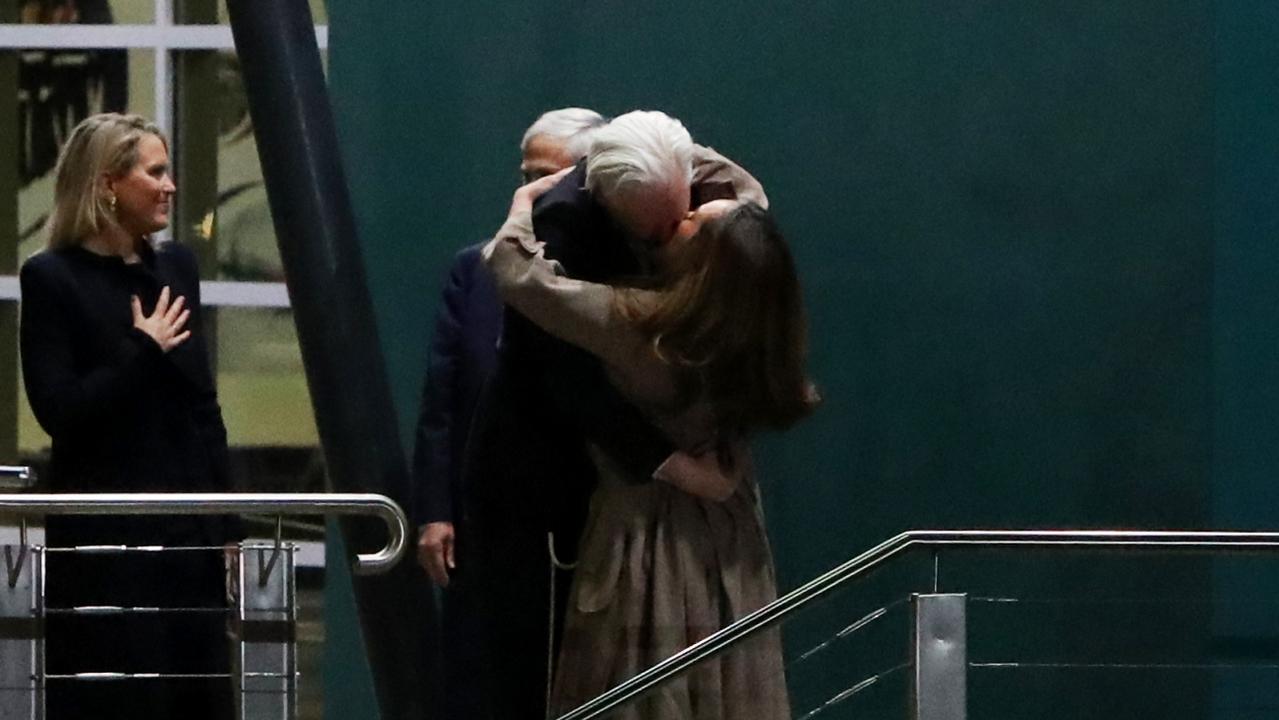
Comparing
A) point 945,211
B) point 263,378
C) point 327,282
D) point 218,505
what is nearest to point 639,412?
point 218,505

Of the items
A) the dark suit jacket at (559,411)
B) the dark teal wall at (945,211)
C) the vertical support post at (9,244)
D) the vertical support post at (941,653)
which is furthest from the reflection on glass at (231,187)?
the vertical support post at (941,653)

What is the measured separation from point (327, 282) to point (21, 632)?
141 cm

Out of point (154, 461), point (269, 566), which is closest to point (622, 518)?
point (269, 566)

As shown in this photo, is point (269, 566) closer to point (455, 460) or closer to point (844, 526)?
point (455, 460)

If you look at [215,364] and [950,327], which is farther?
[215,364]

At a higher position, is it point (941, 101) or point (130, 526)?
point (941, 101)

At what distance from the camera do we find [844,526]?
234 inches

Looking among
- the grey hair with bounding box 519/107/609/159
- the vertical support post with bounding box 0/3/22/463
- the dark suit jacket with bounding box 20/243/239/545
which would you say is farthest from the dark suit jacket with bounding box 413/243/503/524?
the vertical support post with bounding box 0/3/22/463

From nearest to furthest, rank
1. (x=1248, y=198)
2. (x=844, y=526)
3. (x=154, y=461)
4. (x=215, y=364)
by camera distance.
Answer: (x=154, y=461), (x=1248, y=198), (x=844, y=526), (x=215, y=364)

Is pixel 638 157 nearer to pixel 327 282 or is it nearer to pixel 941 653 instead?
pixel 941 653

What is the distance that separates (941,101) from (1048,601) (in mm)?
2132

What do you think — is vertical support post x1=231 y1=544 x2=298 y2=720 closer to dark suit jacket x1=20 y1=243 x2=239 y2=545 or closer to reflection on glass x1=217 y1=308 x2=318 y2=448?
dark suit jacket x1=20 y1=243 x2=239 y2=545

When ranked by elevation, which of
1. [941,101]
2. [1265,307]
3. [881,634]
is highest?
[941,101]

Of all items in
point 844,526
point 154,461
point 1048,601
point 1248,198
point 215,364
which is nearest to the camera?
point 1048,601
